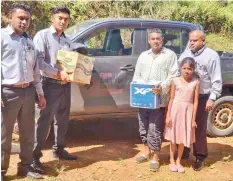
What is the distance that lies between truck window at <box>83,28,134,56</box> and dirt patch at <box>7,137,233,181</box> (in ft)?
4.71

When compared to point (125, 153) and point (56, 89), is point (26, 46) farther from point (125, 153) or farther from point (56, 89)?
point (125, 153)

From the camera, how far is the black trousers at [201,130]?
4.60 meters

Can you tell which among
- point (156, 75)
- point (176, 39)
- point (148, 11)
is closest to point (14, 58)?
point (156, 75)

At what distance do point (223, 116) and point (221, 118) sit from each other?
0.05 metres

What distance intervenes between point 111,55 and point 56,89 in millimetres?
1285

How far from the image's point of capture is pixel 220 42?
1616 cm

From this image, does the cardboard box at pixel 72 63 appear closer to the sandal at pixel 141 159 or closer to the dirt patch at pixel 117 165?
the dirt patch at pixel 117 165

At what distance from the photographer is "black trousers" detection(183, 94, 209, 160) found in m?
4.60

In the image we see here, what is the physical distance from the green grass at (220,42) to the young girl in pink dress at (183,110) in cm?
1138

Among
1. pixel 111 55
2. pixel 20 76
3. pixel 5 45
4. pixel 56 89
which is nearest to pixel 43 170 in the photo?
pixel 56 89

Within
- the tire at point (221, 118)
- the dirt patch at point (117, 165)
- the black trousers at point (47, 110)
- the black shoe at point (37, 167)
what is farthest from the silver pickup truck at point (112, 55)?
the tire at point (221, 118)

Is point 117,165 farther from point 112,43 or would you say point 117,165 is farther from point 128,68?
point 112,43

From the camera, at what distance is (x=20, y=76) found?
3.79 metres

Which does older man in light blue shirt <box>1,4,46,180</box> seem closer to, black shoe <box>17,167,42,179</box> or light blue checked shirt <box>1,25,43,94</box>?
light blue checked shirt <box>1,25,43,94</box>
